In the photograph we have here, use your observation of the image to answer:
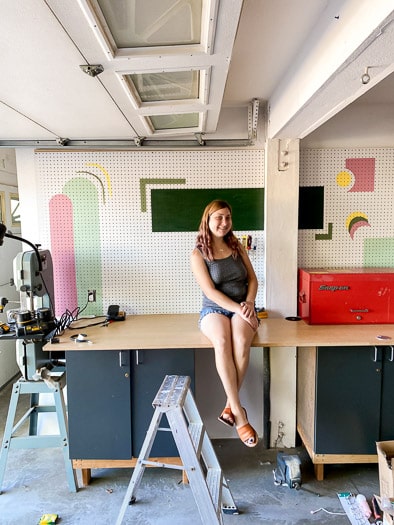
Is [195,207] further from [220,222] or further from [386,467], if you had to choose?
[386,467]

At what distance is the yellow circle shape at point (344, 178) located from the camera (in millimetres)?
2752

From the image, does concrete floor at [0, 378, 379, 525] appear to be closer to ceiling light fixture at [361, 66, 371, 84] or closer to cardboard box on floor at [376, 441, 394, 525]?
cardboard box on floor at [376, 441, 394, 525]

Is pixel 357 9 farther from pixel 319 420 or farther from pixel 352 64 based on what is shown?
pixel 319 420

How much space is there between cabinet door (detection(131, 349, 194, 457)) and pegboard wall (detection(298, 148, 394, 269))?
124 cm

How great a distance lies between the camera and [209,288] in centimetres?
225

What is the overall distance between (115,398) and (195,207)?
4.88 feet

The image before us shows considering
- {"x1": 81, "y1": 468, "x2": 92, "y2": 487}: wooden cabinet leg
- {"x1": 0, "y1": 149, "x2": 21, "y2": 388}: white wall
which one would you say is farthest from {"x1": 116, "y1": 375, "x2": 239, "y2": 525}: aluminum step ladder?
{"x1": 0, "y1": 149, "x2": 21, "y2": 388}: white wall

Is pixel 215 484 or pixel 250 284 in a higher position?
pixel 250 284

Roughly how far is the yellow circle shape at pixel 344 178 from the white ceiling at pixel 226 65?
1.53 feet

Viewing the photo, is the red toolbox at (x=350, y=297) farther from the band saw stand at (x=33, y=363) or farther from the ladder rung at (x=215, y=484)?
the band saw stand at (x=33, y=363)

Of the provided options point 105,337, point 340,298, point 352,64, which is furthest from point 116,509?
point 352,64

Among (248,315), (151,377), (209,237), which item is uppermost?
(209,237)

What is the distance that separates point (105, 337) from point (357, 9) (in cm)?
212

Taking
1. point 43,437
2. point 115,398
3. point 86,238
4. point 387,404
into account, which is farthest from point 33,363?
point 387,404
